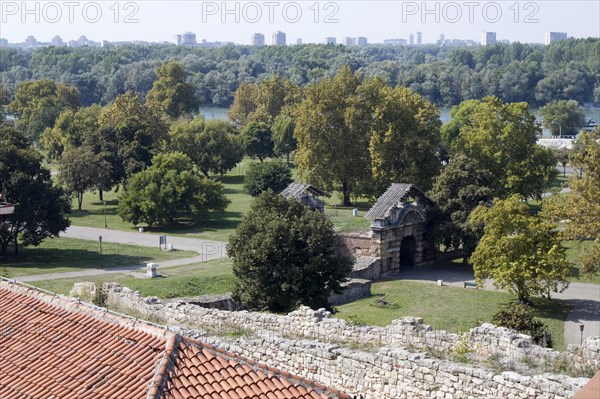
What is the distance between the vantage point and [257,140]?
86.2 metres

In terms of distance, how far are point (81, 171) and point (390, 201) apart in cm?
2527

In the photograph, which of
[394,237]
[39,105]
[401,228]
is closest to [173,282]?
[394,237]

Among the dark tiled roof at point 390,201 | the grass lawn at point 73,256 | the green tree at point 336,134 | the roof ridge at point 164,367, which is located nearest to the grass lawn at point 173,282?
the grass lawn at point 73,256

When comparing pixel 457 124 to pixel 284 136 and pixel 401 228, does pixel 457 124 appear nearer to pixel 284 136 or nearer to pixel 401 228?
pixel 284 136

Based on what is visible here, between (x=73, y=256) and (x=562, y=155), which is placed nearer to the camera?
(x=73, y=256)

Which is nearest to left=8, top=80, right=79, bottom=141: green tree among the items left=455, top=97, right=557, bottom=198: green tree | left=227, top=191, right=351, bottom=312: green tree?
left=455, top=97, right=557, bottom=198: green tree

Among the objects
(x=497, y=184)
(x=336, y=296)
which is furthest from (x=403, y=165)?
(x=336, y=296)

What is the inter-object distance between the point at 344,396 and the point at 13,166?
3704 cm

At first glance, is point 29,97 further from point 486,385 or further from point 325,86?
point 486,385

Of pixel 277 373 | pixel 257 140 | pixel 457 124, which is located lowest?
pixel 277 373

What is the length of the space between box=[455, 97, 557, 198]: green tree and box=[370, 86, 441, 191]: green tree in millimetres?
2081

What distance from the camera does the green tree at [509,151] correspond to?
55.2 m

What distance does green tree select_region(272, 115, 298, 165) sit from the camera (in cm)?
8569

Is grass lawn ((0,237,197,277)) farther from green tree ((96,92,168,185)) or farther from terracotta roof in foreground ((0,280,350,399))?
terracotta roof in foreground ((0,280,350,399))
